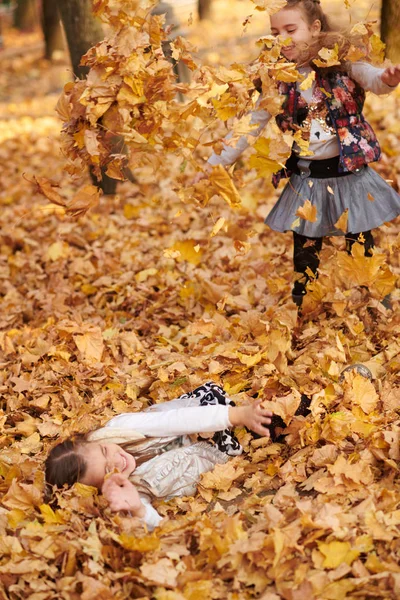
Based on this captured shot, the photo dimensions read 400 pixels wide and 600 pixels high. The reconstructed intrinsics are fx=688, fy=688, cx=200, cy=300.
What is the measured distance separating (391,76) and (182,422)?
5.67ft

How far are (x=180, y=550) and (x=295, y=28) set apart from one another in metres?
2.28

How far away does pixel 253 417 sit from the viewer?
2.74 metres

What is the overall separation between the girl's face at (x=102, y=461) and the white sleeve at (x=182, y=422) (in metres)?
0.14

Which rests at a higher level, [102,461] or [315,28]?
→ [315,28]

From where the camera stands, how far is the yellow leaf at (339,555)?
2260 mm

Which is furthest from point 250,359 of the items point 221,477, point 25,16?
point 25,16

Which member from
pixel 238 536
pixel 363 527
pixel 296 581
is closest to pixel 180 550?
pixel 238 536

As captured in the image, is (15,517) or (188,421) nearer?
(15,517)

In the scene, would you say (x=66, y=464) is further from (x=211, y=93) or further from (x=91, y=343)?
(x=211, y=93)

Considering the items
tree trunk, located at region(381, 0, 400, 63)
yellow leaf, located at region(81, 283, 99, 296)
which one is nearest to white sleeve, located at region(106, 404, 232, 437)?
yellow leaf, located at region(81, 283, 99, 296)

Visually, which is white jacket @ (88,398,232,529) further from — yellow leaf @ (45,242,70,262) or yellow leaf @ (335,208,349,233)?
yellow leaf @ (45,242,70,262)

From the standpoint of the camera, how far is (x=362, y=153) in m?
3.27

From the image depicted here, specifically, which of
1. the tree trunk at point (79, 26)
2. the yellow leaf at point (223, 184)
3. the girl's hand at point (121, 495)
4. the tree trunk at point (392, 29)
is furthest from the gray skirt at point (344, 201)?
the tree trunk at point (79, 26)

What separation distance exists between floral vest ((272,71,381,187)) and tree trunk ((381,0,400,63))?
265 centimetres
